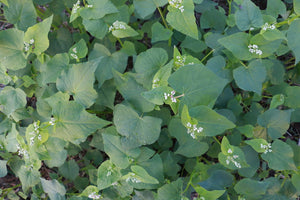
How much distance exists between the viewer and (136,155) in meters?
2.25

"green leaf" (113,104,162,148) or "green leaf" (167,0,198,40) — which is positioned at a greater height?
"green leaf" (167,0,198,40)

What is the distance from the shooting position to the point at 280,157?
2.19 m

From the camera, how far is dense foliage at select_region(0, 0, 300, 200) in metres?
1.98

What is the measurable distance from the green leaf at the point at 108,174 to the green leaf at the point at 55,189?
0.57 meters

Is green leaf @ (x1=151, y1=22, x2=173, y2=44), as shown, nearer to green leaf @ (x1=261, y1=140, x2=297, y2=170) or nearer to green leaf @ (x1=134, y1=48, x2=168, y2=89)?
green leaf @ (x1=134, y1=48, x2=168, y2=89)

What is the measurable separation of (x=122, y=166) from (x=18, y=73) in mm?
1557

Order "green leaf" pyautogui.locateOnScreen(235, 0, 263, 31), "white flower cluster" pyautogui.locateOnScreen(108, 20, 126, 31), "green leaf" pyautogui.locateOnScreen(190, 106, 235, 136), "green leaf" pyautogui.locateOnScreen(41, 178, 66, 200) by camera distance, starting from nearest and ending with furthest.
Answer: "green leaf" pyautogui.locateOnScreen(190, 106, 235, 136) < "green leaf" pyautogui.locateOnScreen(235, 0, 263, 31) < "white flower cluster" pyautogui.locateOnScreen(108, 20, 126, 31) < "green leaf" pyautogui.locateOnScreen(41, 178, 66, 200)

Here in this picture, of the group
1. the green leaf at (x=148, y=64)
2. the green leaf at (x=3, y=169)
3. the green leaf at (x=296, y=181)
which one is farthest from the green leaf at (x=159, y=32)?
the green leaf at (x=3, y=169)

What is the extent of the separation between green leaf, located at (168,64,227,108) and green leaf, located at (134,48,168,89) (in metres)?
0.51

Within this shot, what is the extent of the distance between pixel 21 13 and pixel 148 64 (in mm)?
1410

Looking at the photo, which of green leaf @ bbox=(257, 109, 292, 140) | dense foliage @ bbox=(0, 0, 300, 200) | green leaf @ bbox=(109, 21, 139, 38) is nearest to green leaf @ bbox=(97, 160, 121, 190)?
dense foliage @ bbox=(0, 0, 300, 200)

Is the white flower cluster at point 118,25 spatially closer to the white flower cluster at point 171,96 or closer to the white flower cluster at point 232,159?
the white flower cluster at point 171,96

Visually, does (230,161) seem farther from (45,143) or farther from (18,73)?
(18,73)


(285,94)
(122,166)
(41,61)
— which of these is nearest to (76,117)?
(122,166)
